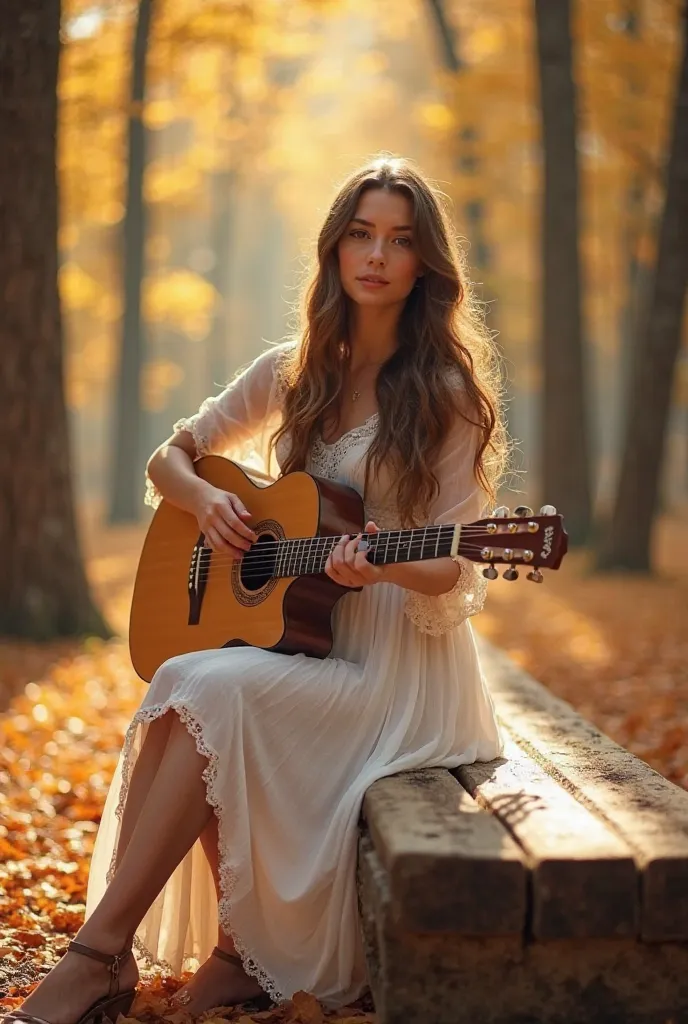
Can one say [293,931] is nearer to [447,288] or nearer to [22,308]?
[447,288]

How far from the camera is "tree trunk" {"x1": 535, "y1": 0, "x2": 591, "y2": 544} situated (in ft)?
37.4

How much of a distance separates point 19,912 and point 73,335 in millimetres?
18940

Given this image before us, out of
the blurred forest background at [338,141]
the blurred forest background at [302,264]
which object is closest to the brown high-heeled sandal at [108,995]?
the blurred forest background at [302,264]

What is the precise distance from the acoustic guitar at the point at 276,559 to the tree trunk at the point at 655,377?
743 cm

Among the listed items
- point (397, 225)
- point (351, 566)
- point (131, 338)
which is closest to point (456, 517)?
point (351, 566)

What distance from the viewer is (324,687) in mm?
2889

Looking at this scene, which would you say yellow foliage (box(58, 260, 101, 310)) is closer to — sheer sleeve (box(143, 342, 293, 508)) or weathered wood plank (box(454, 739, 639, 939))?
sheer sleeve (box(143, 342, 293, 508))

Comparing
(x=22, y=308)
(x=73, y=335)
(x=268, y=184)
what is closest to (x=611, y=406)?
(x=268, y=184)

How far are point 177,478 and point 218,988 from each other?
1551 mm

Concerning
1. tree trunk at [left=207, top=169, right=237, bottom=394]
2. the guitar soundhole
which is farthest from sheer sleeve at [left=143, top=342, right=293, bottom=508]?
tree trunk at [left=207, top=169, right=237, bottom=394]

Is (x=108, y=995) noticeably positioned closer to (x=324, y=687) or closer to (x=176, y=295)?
(x=324, y=687)

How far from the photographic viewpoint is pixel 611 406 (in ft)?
123

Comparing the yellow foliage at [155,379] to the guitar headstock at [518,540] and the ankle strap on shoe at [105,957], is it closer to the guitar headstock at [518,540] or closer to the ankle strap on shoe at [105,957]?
the guitar headstock at [518,540]

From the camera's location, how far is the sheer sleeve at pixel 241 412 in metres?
3.77
